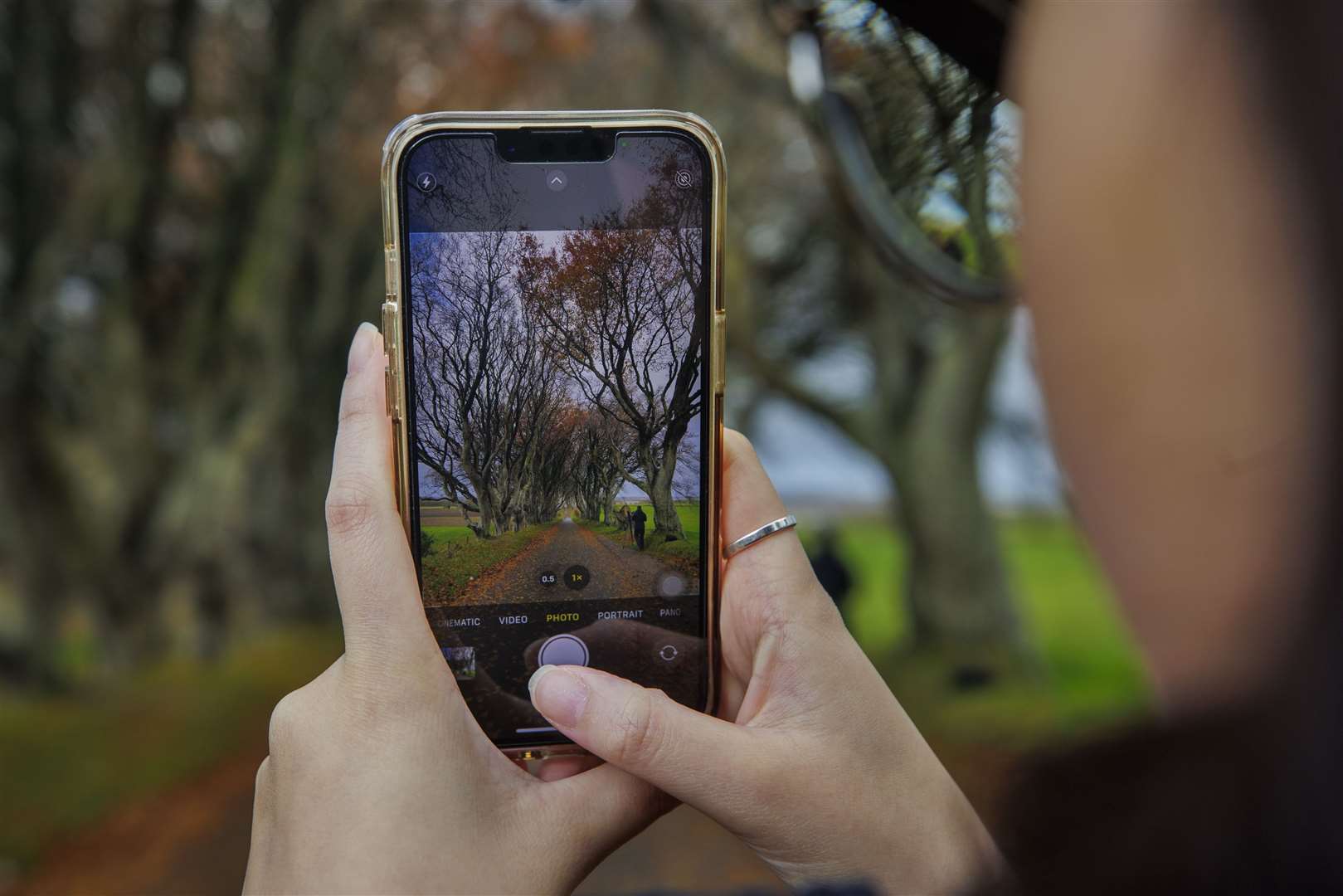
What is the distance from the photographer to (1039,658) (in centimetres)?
782

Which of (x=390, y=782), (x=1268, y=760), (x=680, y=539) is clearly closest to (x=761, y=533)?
(x=680, y=539)

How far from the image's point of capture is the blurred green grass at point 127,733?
19.7 feet

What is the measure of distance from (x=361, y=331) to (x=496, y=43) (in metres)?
7.88

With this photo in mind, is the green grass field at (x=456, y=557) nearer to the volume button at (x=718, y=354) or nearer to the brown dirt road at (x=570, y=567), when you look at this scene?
the brown dirt road at (x=570, y=567)

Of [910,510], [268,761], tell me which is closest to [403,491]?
[268,761]

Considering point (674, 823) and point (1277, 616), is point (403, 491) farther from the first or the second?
point (674, 823)

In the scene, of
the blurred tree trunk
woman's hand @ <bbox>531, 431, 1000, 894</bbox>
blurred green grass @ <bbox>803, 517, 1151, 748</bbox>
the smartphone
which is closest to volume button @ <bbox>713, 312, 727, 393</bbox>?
the smartphone

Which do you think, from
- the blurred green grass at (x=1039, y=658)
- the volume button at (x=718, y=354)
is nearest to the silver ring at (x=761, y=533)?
the volume button at (x=718, y=354)

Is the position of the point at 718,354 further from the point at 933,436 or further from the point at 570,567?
the point at 933,436

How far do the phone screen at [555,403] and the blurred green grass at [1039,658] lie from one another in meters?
3.93

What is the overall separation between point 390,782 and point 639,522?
50cm

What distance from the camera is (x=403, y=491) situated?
136cm

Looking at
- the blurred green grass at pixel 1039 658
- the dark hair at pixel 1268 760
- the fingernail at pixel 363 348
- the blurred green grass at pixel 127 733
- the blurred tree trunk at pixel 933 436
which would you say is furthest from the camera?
the blurred tree trunk at pixel 933 436

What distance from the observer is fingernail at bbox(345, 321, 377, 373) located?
1284mm
